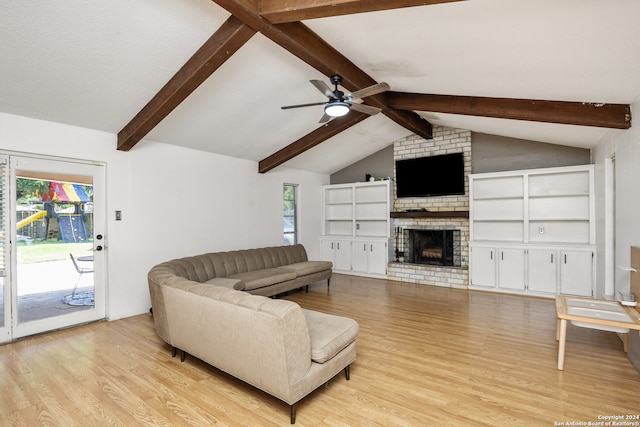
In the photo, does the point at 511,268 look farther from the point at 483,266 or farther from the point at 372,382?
the point at 372,382

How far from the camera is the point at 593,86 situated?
300cm

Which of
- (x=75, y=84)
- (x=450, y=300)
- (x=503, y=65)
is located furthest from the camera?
(x=450, y=300)

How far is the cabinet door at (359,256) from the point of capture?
717 centimetres

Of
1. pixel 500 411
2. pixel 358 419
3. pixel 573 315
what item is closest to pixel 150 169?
pixel 358 419

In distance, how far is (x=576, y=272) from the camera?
16.4ft

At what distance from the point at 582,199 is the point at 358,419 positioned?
5.32 meters

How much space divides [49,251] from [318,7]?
4.07m

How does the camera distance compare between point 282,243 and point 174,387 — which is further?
point 282,243

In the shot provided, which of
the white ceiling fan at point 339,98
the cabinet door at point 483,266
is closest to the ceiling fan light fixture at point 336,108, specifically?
the white ceiling fan at point 339,98

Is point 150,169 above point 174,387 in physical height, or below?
above

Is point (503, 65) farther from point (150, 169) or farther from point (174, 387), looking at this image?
point (150, 169)

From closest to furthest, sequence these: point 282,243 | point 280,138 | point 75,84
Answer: point 75,84 → point 280,138 → point 282,243

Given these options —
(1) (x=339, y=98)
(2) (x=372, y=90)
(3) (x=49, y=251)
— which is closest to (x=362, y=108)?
(1) (x=339, y=98)

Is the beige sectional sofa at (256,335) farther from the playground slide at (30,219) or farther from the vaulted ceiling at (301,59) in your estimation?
the vaulted ceiling at (301,59)
